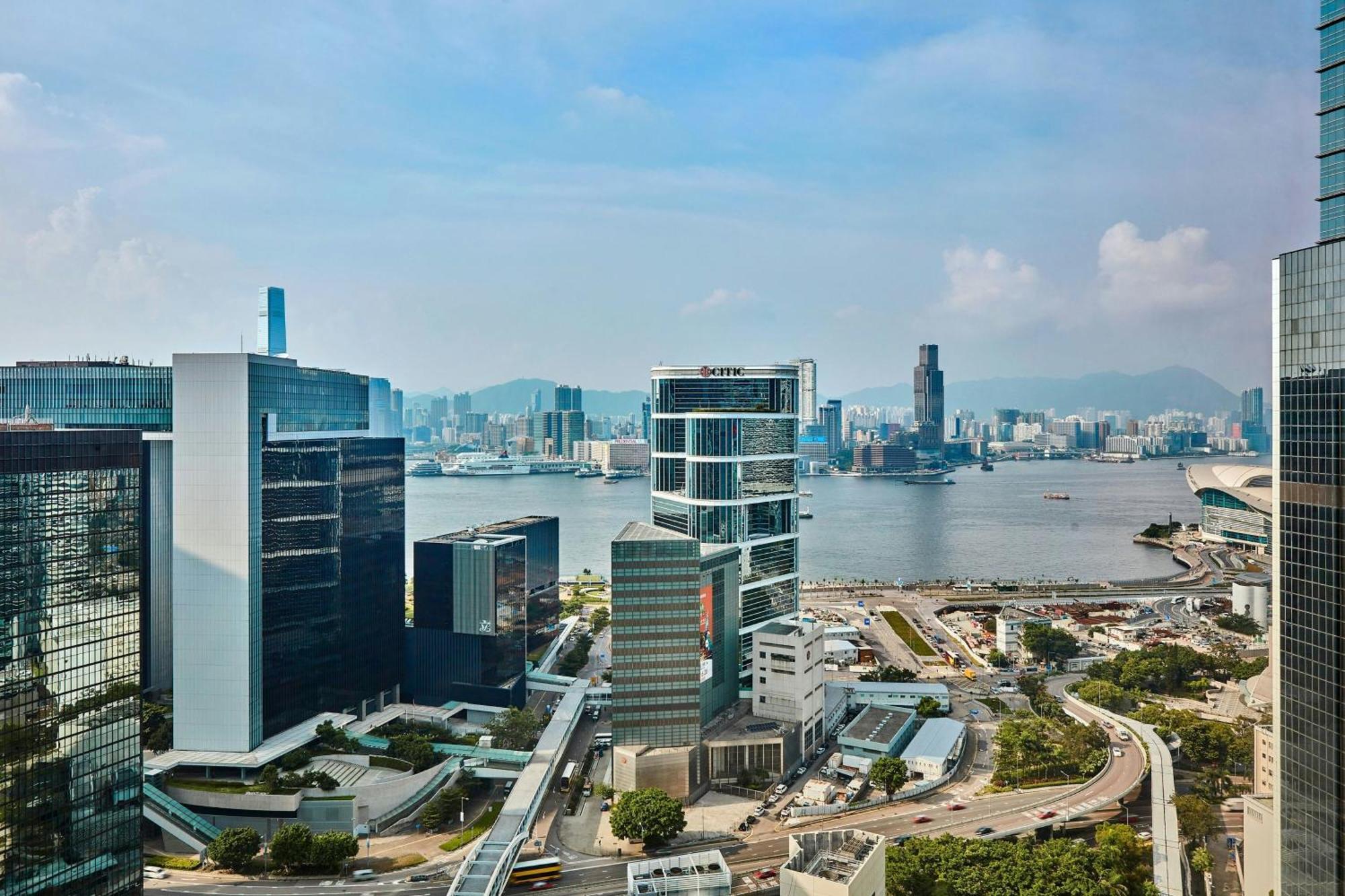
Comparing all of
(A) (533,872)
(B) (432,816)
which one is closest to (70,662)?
(A) (533,872)

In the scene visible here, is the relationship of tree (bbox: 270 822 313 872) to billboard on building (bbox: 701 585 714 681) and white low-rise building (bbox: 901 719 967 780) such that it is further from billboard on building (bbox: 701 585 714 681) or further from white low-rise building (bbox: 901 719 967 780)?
white low-rise building (bbox: 901 719 967 780)

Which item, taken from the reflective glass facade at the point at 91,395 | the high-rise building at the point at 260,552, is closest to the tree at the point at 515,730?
the high-rise building at the point at 260,552

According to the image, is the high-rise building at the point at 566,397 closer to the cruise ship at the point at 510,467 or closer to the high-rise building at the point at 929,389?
the cruise ship at the point at 510,467

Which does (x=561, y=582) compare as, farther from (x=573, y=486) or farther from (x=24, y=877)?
(x=573, y=486)

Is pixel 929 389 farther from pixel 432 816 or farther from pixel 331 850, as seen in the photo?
pixel 331 850

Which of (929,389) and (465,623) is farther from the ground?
(929,389)

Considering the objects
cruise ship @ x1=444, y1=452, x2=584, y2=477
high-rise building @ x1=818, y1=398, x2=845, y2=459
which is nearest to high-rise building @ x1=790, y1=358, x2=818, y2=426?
high-rise building @ x1=818, y1=398, x2=845, y2=459

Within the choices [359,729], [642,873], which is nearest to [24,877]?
[642,873]
